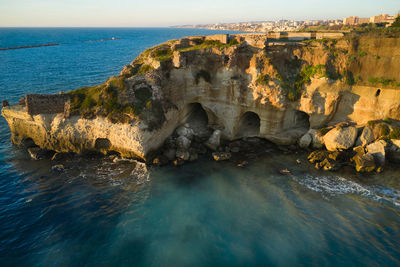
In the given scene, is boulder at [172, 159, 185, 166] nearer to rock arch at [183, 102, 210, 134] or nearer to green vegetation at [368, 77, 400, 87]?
rock arch at [183, 102, 210, 134]

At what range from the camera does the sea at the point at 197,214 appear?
1656 cm

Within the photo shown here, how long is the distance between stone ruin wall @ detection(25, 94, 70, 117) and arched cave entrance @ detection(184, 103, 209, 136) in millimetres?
14360

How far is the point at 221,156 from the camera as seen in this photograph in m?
27.3

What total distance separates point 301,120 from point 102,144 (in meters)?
24.5

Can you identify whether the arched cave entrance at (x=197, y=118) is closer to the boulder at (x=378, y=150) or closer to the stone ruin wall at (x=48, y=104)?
the stone ruin wall at (x=48, y=104)

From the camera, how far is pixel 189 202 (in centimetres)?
2119

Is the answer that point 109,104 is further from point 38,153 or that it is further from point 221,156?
point 221,156

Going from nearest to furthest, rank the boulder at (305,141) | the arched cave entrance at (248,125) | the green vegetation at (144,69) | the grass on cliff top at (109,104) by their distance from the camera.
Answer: the grass on cliff top at (109,104), the boulder at (305,141), the green vegetation at (144,69), the arched cave entrance at (248,125)

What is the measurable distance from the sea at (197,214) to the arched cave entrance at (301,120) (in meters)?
5.24

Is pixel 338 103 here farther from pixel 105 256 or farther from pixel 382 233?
pixel 105 256

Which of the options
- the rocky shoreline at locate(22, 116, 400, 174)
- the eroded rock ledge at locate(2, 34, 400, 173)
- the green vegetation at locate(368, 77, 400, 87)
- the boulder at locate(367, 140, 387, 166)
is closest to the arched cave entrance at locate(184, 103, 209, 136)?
the eroded rock ledge at locate(2, 34, 400, 173)

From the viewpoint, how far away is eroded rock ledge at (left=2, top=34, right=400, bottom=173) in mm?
27125

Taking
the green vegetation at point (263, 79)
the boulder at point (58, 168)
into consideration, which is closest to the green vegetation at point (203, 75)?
the green vegetation at point (263, 79)

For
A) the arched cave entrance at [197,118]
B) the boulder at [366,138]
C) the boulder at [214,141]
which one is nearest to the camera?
the boulder at [366,138]
